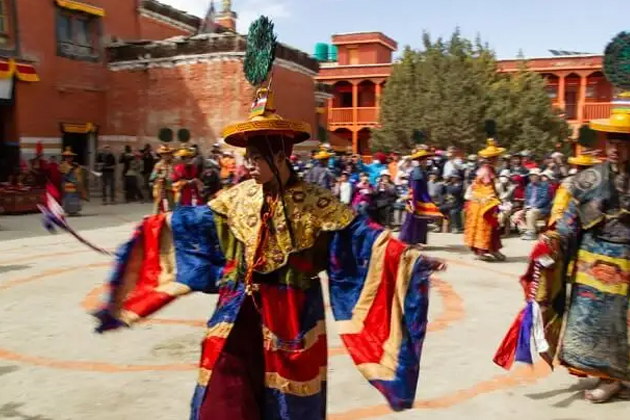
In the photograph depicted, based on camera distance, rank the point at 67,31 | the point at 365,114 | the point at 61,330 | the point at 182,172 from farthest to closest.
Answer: the point at 365,114
the point at 67,31
the point at 182,172
the point at 61,330

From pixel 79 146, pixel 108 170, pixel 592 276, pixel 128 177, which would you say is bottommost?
pixel 128 177

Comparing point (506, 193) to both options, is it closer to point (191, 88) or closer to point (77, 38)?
point (191, 88)

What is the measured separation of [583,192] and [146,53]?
71.5 ft

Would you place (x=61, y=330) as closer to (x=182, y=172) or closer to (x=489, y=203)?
(x=182, y=172)

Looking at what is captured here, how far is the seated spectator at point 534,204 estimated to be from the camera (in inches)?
495

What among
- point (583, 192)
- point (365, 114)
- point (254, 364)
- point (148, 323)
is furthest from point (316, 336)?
point (365, 114)

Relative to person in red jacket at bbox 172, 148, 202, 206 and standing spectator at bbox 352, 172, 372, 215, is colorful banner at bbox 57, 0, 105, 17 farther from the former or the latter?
standing spectator at bbox 352, 172, 372, 215

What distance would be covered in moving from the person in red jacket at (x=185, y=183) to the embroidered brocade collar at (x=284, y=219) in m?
8.50

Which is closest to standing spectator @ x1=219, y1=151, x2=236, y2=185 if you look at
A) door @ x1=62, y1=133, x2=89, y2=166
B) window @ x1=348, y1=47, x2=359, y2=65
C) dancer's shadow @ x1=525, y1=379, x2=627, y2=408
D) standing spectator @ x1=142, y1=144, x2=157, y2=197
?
standing spectator @ x1=142, y1=144, x2=157, y2=197

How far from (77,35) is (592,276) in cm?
2300

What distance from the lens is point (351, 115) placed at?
122 feet

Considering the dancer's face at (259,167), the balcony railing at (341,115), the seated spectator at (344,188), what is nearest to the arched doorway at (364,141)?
the balcony railing at (341,115)

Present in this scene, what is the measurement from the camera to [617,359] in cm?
443

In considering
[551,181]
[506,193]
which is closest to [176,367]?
[551,181]
